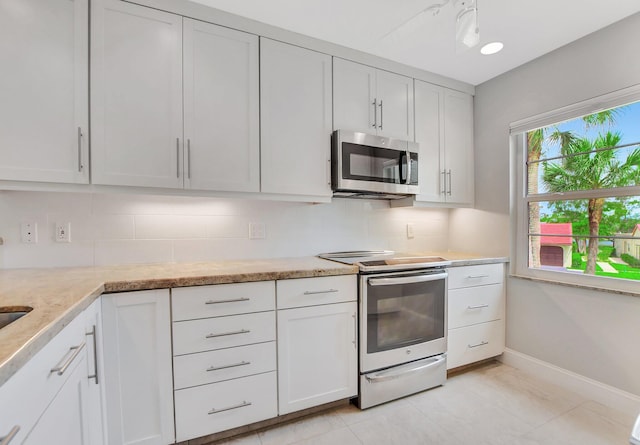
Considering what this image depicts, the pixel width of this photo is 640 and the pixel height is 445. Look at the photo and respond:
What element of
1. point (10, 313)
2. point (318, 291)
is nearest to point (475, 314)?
point (318, 291)

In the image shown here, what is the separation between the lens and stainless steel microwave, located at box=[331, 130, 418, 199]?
211cm

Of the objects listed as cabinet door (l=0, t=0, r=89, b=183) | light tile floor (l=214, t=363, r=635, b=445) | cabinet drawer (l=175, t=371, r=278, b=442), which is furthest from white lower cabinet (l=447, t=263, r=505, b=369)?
cabinet door (l=0, t=0, r=89, b=183)

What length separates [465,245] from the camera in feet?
9.53

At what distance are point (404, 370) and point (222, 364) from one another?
1168 millimetres

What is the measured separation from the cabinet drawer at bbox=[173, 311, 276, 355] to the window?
2110mm

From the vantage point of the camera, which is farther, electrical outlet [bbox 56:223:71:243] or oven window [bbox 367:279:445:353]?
oven window [bbox 367:279:445:353]

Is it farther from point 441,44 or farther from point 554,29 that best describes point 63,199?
point 554,29

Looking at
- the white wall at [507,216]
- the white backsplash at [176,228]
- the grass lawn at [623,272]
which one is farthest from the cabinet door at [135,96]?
the grass lawn at [623,272]

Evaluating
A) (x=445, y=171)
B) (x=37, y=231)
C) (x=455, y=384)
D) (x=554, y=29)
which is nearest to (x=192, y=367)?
(x=37, y=231)

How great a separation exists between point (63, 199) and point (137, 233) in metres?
0.42

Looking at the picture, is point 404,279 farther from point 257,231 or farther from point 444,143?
point 444,143

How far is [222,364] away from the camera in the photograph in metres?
1.56

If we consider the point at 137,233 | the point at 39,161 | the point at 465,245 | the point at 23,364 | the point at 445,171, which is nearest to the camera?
the point at 23,364

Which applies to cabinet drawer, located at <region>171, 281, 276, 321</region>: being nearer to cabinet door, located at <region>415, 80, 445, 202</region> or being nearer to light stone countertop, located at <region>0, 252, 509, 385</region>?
light stone countertop, located at <region>0, 252, 509, 385</region>
